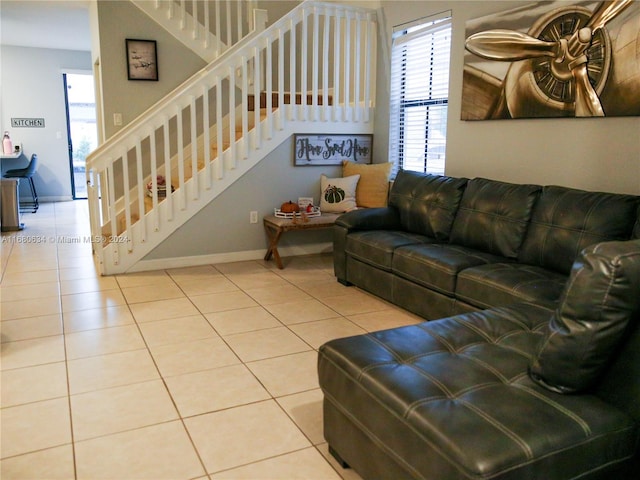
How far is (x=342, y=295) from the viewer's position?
4.11m

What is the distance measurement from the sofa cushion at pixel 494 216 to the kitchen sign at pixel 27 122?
7945 millimetres

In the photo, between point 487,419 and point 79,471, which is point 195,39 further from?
point 487,419

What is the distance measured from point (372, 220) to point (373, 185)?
92cm

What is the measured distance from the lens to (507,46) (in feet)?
12.9

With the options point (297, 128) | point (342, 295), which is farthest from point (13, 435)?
point (297, 128)

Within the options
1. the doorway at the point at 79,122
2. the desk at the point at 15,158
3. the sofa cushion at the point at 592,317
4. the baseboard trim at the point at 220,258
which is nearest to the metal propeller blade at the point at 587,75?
the sofa cushion at the point at 592,317

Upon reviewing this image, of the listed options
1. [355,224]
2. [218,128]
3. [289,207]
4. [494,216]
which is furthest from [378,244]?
[218,128]

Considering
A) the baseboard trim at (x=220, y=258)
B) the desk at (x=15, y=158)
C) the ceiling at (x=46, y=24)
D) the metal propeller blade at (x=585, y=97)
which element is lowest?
the baseboard trim at (x=220, y=258)

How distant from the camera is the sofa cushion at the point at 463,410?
4.60ft

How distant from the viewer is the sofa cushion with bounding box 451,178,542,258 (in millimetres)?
3367

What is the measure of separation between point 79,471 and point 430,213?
2907 mm

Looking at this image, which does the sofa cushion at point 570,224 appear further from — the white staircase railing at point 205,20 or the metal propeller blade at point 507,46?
the white staircase railing at point 205,20

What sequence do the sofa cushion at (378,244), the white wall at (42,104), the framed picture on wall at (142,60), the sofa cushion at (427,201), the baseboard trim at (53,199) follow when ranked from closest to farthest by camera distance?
the sofa cushion at (378,244), the sofa cushion at (427,201), the framed picture on wall at (142,60), the white wall at (42,104), the baseboard trim at (53,199)

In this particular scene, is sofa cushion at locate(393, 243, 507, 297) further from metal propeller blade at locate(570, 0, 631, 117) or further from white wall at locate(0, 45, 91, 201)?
white wall at locate(0, 45, 91, 201)
